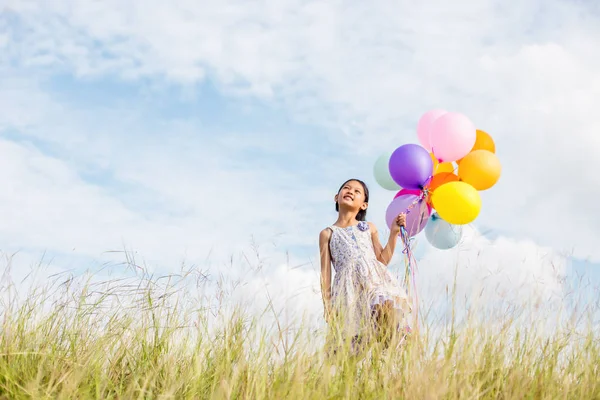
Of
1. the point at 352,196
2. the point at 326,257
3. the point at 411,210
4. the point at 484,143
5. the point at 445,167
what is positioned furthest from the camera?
the point at 484,143

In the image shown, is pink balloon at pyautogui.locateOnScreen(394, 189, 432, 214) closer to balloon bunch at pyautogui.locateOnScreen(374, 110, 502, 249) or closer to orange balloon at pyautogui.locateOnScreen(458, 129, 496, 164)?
balloon bunch at pyautogui.locateOnScreen(374, 110, 502, 249)

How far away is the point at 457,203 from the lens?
457cm

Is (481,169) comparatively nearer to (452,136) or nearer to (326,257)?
(452,136)

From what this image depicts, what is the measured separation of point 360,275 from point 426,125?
1765 mm

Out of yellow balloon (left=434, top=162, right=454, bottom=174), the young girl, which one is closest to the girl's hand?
the young girl

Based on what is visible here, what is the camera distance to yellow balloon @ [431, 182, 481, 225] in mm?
4578

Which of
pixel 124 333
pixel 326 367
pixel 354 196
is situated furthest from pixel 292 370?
pixel 354 196

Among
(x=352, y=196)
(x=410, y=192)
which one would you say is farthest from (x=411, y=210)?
(x=352, y=196)

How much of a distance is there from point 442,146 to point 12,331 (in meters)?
3.50

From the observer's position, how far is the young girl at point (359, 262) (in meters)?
3.86

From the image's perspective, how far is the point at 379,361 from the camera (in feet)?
9.98

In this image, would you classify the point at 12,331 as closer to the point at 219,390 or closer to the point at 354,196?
the point at 219,390

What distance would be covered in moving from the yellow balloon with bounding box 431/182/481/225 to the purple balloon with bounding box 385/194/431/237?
0.52ft

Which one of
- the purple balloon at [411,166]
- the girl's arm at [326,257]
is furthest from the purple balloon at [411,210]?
the girl's arm at [326,257]
